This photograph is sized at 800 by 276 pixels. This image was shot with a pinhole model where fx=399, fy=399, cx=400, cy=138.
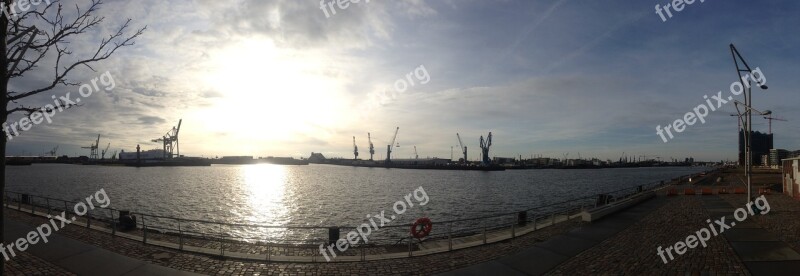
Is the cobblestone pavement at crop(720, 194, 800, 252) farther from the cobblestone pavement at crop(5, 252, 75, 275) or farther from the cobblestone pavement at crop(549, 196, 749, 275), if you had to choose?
the cobblestone pavement at crop(5, 252, 75, 275)

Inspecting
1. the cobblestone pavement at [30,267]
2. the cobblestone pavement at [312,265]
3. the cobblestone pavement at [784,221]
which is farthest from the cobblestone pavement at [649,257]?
the cobblestone pavement at [30,267]

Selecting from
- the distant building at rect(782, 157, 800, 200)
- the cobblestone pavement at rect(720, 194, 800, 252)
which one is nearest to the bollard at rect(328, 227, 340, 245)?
the cobblestone pavement at rect(720, 194, 800, 252)

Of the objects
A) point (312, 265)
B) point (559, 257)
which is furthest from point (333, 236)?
point (559, 257)

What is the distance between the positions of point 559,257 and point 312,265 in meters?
9.51

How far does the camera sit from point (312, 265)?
15094 millimetres

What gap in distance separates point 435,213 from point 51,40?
144 ft

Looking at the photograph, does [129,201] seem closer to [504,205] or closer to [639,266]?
[504,205]

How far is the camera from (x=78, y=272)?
13570 mm

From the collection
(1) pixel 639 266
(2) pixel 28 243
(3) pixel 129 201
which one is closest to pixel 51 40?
(2) pixel 28 243

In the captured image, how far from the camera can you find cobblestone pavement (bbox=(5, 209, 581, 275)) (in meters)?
Answer: 14.3

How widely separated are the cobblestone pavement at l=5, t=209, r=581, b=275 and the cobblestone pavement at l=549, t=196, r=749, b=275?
3.08 meters

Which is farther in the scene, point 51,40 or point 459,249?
point 459,249

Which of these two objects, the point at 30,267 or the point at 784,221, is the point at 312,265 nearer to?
the point at 30,267

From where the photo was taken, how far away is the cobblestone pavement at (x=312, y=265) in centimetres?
1433
